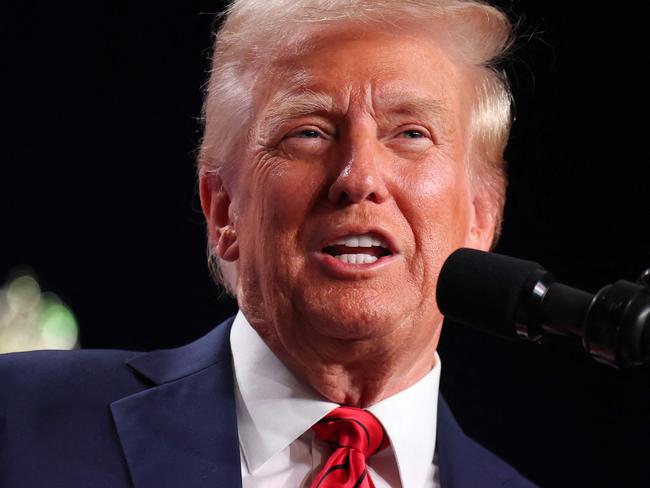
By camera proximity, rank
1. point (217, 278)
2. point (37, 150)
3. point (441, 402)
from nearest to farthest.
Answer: point (441, 402) < point (217, 278) < point (37, 150)

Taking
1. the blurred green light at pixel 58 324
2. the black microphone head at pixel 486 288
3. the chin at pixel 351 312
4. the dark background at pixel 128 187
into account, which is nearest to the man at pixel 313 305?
the chin at pixel 351 312

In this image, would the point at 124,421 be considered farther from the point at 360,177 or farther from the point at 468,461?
the point at 468,461

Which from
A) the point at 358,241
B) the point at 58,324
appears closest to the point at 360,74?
the point at 358,241

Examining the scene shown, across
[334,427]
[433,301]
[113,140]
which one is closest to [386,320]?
[433,301]

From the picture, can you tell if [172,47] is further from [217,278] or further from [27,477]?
[27,477]

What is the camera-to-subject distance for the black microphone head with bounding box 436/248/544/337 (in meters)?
1.17

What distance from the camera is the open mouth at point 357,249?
1.90 m

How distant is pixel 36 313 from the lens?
11.4ft

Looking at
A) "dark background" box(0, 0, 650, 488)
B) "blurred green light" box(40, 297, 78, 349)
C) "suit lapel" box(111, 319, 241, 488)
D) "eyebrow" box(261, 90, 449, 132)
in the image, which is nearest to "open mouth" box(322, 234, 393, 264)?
"eyebrow" box(261, 90, 449, 132)

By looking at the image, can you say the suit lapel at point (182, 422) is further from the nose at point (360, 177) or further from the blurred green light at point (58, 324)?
the blurred green light at point (58, 324)

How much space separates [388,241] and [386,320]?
0.15 meters

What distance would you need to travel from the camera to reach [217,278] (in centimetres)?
271

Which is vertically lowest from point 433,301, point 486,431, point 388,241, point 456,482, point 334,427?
point 486,431

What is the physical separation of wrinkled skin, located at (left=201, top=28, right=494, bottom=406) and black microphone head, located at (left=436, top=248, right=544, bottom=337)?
615 mm
